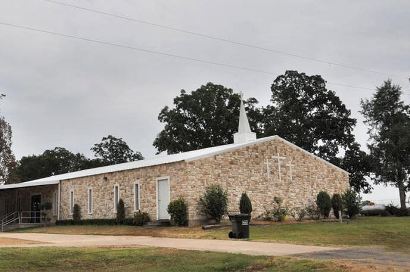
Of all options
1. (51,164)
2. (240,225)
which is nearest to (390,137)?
(240,225)

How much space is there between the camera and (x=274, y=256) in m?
13.9

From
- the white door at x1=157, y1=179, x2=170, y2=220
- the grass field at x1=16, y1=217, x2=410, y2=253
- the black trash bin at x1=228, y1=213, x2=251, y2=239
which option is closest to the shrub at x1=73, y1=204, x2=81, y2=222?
the grass field at x1=16, y1=217, x2=410, y2=253

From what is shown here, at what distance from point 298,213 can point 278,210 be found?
265 centimetres

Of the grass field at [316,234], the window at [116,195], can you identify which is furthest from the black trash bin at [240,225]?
the window at [116,195]

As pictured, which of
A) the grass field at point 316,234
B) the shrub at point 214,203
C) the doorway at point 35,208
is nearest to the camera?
the grass field at point 316,234

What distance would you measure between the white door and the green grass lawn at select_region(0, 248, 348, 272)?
13606 mm

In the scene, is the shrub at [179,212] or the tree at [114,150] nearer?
the shrub at [179,212]

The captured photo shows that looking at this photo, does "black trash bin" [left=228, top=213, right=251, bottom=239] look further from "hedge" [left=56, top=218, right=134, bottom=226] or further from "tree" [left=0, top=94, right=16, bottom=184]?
"tree" [left=0, top=94, right=16, bottom=184]

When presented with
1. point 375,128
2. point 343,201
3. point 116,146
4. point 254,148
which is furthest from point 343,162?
point 116,146

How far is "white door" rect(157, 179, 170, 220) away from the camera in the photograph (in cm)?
2958

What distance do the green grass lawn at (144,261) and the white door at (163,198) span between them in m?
13.6

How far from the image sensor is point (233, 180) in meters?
30.7

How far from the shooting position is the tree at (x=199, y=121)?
2386 inches

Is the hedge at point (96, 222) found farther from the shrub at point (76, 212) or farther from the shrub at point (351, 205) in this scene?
the shrub at point (351, 205)
